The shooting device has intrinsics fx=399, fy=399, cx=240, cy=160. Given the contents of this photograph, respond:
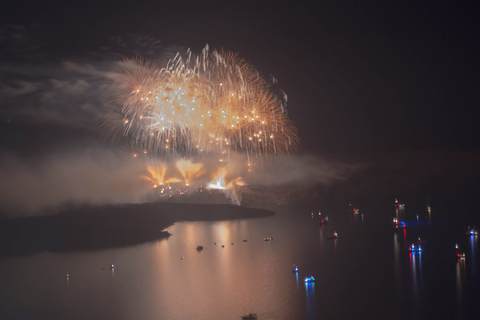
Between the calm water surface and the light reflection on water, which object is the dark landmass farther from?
the light reflection on water

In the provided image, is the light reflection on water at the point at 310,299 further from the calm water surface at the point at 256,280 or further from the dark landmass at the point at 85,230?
the dark landmass at the point at 85,230

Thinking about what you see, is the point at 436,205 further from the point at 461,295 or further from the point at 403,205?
the point at 461,295

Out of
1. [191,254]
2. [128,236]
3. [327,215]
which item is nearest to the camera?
[191,254]

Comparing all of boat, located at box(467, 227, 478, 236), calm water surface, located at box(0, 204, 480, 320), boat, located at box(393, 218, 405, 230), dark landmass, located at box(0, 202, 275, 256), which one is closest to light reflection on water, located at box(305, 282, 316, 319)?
calm water surface, located at box(0, 204, 480, 320)

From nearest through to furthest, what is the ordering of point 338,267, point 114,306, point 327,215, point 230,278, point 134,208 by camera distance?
point 114,306
point 230,278
point 338,267
point 134,208
point 327,215

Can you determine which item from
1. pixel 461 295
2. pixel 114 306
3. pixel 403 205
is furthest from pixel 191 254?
pixel 403 205

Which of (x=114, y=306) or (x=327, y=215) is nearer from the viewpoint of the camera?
(x=114, y=306)
